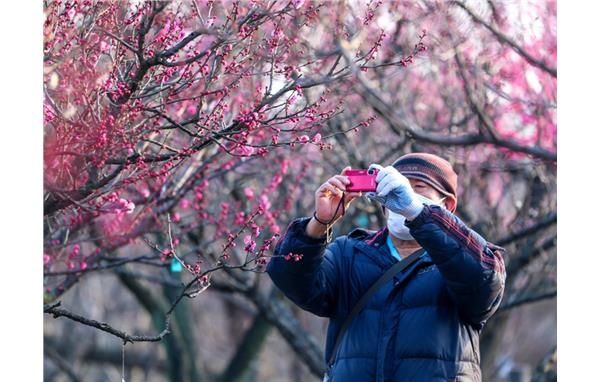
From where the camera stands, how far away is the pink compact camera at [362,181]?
12.6ft

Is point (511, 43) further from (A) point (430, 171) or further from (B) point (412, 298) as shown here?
(B) point (412, 298)

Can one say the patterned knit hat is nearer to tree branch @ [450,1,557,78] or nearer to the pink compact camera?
the pink compact camera

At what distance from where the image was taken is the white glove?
3.75m

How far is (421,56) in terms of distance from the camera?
890cm

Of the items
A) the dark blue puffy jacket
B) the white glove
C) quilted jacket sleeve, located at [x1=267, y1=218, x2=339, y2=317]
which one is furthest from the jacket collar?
the white glove

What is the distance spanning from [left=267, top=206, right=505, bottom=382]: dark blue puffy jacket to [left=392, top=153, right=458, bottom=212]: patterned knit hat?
264mm

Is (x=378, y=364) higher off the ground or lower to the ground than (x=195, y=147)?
lower

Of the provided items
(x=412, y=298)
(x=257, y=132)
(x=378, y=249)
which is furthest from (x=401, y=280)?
(x=257, y=132)

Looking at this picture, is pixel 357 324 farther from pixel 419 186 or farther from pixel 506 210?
pixel 506 210

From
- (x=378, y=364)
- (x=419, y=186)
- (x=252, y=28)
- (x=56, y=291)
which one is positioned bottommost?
(x=378, y=364)

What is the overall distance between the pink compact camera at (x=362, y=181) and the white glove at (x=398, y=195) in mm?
60

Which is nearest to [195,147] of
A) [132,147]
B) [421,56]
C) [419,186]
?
[132,147]

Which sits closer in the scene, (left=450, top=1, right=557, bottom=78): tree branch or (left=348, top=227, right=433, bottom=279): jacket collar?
(left=348, top=227, right=433, bottom=279): jacket collar
